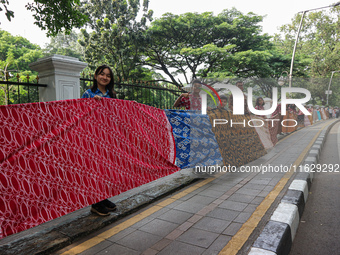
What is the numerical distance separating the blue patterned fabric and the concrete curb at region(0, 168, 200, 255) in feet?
2.09

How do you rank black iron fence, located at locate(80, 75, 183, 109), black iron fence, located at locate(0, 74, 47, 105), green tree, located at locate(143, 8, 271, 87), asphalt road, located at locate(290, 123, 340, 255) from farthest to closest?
1. green tree, located at locate(143, 8, 271, 87)
2. black iron fence, located at locate(80, 75, 183, 109)
3. black iron fence, located at locate(0, 74, 47, 105)
4. asphalt road, located at locate(290, 123, 340, 255)

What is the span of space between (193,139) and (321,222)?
2168 millimetres

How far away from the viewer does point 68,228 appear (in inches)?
104

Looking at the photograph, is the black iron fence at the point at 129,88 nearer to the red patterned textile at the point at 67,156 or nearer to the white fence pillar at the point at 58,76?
the white fence pillar at the point at 58,76

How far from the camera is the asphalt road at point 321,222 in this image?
8.23 feet

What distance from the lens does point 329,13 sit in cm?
3762

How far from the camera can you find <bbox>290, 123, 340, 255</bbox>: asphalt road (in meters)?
2.51

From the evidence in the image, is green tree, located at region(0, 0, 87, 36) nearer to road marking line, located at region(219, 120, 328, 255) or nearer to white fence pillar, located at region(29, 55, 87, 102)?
white fence pillar, located at region(29, 55, 87, 102)

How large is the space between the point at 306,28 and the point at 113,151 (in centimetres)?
4569

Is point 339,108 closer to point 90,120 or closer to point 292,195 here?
point 292,195

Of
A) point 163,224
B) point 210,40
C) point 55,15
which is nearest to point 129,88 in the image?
point 55,15

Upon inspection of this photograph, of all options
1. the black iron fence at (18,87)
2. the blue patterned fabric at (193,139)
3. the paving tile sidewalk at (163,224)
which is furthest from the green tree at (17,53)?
the paving tile sidewalk at (163,224)

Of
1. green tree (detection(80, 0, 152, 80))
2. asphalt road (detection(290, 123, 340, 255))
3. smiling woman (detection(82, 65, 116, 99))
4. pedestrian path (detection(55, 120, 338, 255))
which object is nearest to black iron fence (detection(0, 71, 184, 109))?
smiling woman (detection(82, 65, 116, 99))

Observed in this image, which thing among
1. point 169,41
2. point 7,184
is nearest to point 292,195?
point 7,184
